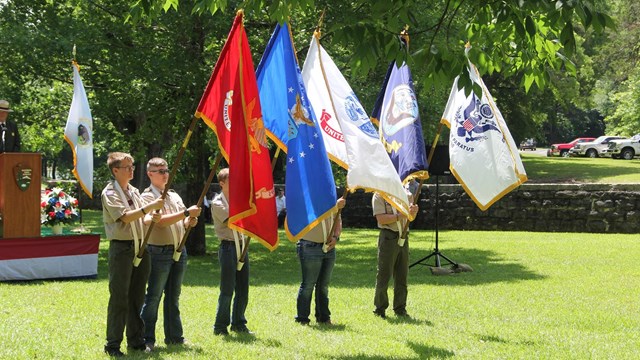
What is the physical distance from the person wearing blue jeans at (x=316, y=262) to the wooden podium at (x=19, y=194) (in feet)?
20.7

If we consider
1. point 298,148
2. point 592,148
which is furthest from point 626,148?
point 298,148

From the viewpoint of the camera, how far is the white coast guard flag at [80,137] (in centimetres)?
1445

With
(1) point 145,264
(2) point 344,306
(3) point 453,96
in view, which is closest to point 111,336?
(1) point 145,264

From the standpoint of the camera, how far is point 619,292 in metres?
13.4

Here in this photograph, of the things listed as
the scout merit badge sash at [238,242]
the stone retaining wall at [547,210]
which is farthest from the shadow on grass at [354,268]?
the scout merit badge sash at [238,242]

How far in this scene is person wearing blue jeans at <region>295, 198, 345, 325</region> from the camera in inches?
394

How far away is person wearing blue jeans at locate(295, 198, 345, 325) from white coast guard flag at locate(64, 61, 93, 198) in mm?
5745

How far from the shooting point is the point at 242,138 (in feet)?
27.2

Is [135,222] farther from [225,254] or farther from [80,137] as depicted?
[80,137]

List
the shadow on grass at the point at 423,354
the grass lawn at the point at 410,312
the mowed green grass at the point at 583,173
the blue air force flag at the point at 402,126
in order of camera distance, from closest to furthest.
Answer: the shadow on grass at the point at 423,354, the grass lawn at the point at 410,312, the blue air force flag at the point at 402,126, the mowed green grass at the point at 583,173

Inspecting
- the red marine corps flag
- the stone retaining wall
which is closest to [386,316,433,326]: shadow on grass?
the red marine corps flag

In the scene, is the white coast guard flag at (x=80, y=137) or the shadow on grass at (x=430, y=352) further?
the white coast guard flag at (x=80, y=137)

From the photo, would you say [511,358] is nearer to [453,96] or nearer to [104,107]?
[453,96]

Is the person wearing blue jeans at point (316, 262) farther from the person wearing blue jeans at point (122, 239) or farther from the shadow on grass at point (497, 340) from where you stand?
the person wearing blue jeans at point (122, 239)
